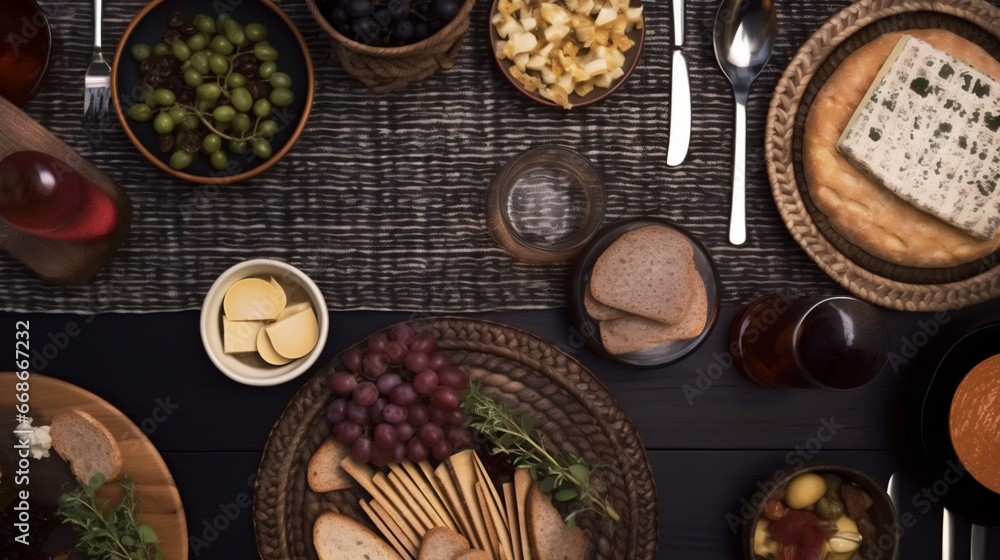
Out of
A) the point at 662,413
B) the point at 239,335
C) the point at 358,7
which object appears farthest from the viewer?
the point at 662,413

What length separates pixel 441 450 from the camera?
105cm

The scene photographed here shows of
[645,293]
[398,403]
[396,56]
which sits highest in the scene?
[396,56]

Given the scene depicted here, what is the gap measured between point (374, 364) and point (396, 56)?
16.4 inches

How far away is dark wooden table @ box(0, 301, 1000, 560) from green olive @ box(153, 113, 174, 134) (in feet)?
0.89

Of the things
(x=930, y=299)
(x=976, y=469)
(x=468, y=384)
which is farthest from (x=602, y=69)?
(x=976, y=469)

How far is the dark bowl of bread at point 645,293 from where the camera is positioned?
1.07m

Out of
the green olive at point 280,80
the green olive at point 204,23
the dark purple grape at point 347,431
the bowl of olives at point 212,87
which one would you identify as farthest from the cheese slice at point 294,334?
the green olive at point 204,23

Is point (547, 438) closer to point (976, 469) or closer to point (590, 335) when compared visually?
point (590, 335)

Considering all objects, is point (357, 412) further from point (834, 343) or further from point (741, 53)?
point (741, 53)

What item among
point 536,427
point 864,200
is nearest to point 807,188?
point 864,200

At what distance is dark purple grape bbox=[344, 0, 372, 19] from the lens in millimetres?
958

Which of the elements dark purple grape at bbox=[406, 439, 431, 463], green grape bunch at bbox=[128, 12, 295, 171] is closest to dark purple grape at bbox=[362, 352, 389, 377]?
dark purple grape at bbox=[406, 439, 431, 463]

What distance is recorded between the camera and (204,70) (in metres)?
1.05

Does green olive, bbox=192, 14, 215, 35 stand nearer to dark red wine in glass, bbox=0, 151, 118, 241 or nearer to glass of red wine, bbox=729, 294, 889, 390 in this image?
dark red wine in glass, bbox=0, 151, 118, 241
